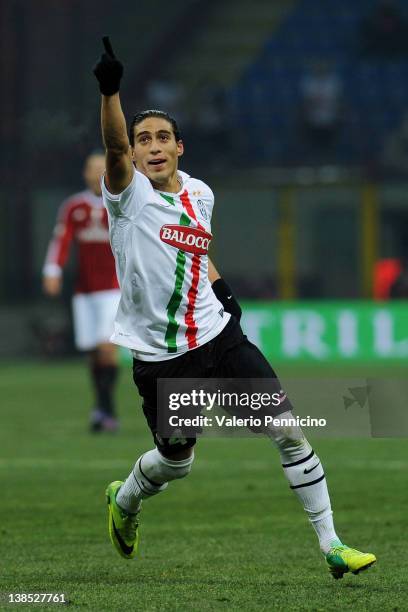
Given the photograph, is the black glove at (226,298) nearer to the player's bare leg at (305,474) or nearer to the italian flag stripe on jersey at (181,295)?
the italian flag stripe on jersey at (181,295)

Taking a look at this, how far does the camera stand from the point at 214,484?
902 centimetres

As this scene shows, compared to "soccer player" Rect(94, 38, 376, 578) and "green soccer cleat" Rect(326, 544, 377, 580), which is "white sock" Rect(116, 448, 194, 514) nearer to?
"soccer player" Rect(94, 38, 376, 578)

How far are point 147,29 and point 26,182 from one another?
3793 millimetres

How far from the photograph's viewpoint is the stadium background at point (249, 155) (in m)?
20.0

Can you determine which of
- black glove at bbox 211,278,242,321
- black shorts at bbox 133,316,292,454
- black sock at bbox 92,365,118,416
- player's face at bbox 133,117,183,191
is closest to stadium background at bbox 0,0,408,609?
black sock at bbox 92,365,118,416

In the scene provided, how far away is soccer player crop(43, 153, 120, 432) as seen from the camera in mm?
12062

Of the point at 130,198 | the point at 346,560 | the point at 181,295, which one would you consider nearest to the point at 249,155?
the point at 181,295

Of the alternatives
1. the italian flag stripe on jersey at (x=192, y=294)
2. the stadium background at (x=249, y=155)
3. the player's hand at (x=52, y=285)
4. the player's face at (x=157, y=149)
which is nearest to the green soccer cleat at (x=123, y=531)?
the italian flag stripe on jersey at (x=192, y=294)

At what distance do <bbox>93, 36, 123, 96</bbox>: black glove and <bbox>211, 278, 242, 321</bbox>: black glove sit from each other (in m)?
1.29

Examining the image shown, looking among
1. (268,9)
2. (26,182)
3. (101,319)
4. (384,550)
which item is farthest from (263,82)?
(384,550)

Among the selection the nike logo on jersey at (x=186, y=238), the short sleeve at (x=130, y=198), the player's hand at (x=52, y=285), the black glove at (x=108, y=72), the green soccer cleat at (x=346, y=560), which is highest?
the black glove at (x=108, y=72)

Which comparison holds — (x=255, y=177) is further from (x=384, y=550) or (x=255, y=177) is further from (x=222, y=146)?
(x=384, y=550)

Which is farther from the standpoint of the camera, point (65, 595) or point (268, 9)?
point (268, 9)

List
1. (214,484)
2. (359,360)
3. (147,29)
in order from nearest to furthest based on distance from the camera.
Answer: (214,484), (359,360), (147,29)
